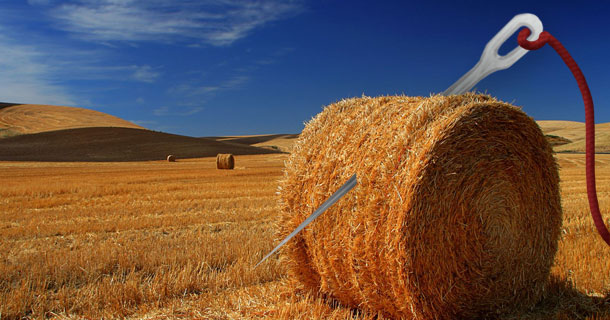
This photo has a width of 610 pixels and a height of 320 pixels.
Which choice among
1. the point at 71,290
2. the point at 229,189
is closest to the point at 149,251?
the point at 71,290

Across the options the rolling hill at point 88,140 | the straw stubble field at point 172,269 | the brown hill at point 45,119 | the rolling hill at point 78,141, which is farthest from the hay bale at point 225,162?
the brown hill at point 45,119

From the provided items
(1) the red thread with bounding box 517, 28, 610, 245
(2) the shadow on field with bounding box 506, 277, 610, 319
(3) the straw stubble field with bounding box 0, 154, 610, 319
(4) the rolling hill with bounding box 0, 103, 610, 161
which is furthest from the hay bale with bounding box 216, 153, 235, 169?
(1) the red thread with bounding box 517, 28, 610, 245

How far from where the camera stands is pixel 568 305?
3914 millimetres

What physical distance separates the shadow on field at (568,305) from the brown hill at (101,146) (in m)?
41.3

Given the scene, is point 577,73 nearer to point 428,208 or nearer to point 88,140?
point 428,208

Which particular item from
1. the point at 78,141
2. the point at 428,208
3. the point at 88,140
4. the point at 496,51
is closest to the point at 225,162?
the point at 428,208

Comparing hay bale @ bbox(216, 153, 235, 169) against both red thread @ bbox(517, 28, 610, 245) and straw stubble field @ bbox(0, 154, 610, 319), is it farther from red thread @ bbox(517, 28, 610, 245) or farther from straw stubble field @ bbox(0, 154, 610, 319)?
red thread @ bbox(517, 28, 610, 245)

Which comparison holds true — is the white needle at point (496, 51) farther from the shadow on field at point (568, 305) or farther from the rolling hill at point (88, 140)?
the rolling hill at point (88, 140)

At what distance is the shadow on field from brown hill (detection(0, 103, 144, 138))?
6133 centimetres

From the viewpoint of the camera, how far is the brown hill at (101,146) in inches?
1667

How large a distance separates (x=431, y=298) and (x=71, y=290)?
11.4 feet

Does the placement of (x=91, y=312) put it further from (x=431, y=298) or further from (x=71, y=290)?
(x=431, y=298)

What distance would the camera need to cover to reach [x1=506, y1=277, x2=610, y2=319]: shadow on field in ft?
12.1

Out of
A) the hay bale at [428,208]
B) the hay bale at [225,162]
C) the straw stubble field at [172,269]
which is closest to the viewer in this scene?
the hay bale at [428,208]
